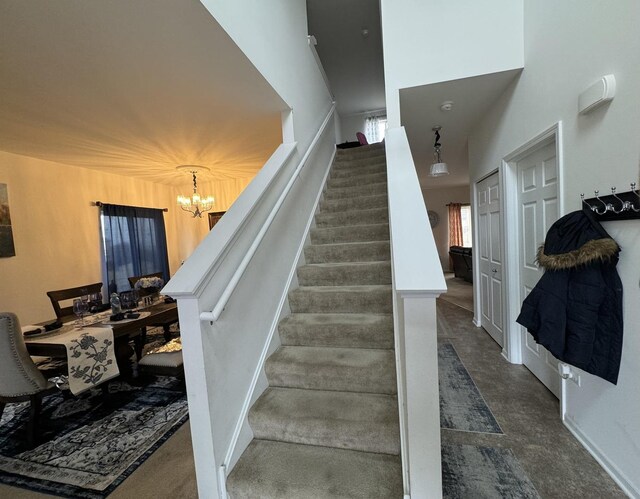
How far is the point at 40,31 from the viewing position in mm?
1263

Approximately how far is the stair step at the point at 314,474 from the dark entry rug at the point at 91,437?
0.83 meters

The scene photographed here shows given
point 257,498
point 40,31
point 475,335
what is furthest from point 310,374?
point 475,335

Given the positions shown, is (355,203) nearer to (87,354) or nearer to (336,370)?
(336,370)

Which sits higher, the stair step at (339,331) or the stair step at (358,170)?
the stair step at (358,170)

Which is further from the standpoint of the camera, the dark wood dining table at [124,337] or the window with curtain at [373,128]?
the window with curtain at [373,128]

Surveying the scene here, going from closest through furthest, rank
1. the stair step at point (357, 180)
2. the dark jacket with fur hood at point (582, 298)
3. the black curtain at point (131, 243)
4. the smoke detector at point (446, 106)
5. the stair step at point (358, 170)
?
the dark jacket with fur hood at point (582, 298), the smoke detector at point (446, 106), the stair step at point (357, 180), the stair step at point (358, 170), the black curtain at point (131, 243)

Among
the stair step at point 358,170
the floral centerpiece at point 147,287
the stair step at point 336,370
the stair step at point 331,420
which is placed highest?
the stair step at point 358,170

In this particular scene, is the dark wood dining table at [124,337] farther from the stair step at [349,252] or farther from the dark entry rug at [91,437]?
the stair step at [349,252]

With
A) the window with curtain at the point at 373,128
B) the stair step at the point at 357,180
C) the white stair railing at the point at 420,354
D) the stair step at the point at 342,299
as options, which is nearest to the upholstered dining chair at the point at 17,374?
the stair step at the point at 342,299

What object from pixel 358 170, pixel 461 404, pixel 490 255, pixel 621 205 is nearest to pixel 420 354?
pixel 621 205

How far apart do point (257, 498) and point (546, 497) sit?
4.43 feet

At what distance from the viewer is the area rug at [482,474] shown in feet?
4.36

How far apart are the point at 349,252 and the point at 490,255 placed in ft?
5.78

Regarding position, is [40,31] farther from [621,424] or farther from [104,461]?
[621,424]
